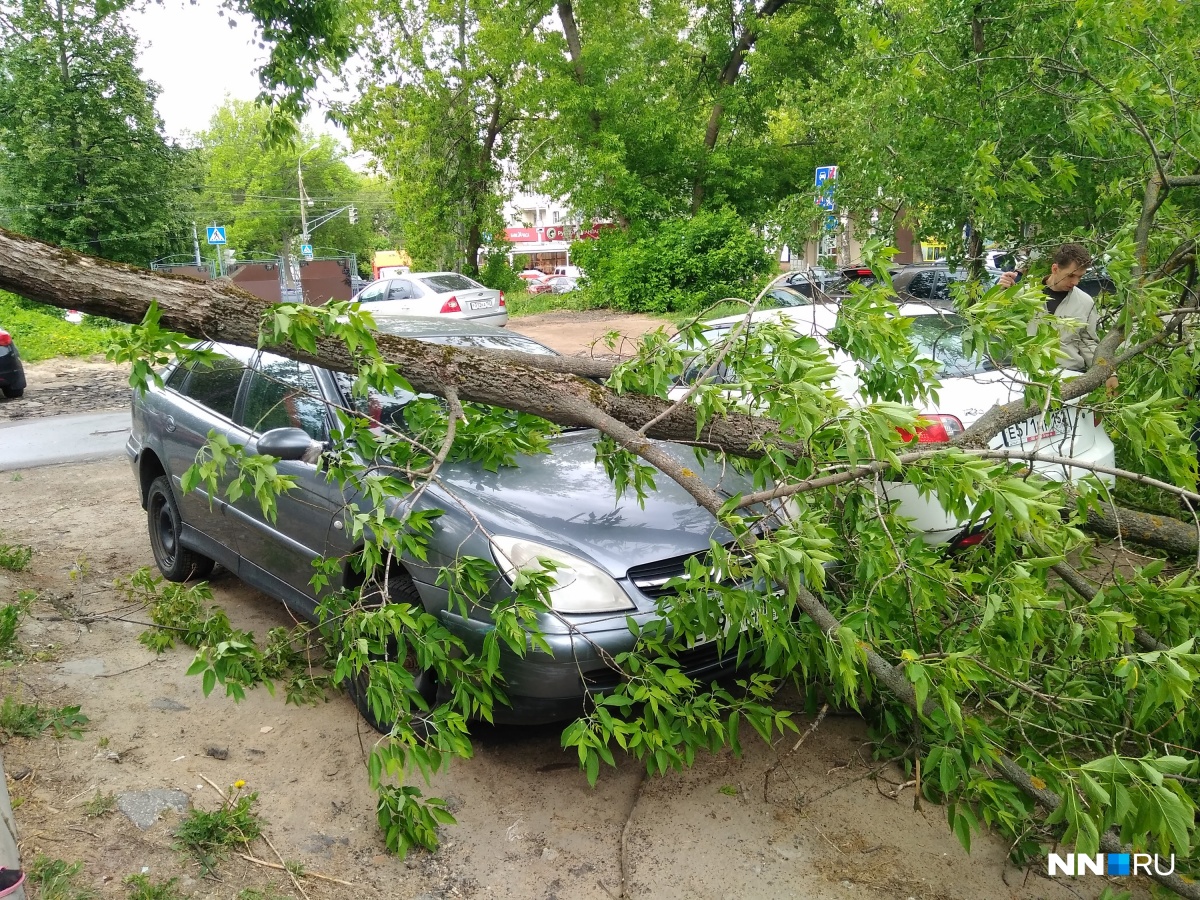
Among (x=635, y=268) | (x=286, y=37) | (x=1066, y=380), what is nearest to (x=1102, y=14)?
(x=1066, y=380)

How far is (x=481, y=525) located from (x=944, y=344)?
3.33 m

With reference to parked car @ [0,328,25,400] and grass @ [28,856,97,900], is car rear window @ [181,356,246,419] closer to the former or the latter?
grass @ [28,856,97,900]

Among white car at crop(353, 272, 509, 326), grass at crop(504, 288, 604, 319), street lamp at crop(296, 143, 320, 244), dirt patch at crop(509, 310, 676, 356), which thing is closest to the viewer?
dirt patch at crop(509, 310, 676, 356)

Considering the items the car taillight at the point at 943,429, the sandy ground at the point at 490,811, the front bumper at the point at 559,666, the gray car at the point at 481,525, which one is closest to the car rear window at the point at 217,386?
the gray car at the point at 481,525

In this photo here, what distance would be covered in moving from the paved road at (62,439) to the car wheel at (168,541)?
410 cm

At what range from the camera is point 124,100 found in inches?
1059

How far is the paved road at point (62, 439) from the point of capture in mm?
9594

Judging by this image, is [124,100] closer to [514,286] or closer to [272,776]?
[514,286]

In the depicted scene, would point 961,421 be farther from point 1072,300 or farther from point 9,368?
point 9,368

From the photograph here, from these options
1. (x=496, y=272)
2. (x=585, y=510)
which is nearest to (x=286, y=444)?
(x=585, y=510)

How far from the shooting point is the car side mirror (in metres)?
3.74

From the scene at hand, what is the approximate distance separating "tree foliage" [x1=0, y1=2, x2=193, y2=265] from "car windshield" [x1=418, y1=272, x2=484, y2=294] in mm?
11988

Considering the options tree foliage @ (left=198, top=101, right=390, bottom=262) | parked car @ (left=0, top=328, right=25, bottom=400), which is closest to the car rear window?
parked car @ (left=0, top=328, right=25, bottom=400)

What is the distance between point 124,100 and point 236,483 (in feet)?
94.4
